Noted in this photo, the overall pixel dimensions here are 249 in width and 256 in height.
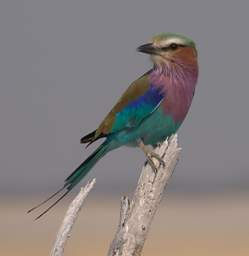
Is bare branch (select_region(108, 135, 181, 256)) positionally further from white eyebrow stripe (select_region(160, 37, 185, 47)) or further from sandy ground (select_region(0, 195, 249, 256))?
sandy ground (select_region(0, 195, 249, 256))

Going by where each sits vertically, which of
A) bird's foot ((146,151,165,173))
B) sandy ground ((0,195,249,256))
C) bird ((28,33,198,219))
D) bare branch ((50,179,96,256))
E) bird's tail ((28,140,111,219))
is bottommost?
bare branch ((50,179,96,256))

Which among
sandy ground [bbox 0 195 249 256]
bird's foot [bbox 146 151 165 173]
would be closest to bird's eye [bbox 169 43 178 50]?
bird's foot [bbox 146 151 165 173]

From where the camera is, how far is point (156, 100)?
7570 millimetres

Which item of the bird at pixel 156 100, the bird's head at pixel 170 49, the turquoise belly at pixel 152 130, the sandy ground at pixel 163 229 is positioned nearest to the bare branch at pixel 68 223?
the bird at pixel 156 100

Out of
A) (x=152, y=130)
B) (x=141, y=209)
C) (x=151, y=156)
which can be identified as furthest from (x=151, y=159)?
(x=152, y=130)

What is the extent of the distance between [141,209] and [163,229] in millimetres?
27103

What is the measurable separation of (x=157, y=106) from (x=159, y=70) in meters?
0.20

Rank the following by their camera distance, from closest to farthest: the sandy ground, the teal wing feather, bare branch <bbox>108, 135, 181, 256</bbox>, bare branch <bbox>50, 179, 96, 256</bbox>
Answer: bare branch <bbox>50, 179, 96, 256</bbox>, bare branch <bbox>108, 135, 181, 256</bbox>, the teal wing feather, the sandy ground

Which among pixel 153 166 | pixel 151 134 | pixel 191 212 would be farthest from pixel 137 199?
pixel 191 212

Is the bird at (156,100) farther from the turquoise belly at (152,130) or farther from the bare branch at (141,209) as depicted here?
the bare branch at (141,209)

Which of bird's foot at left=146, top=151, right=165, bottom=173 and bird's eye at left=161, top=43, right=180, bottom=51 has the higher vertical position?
bird's eye at left=161, top=43, right=180, bottom=51

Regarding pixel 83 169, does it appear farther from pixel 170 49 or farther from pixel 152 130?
pixel 170 49

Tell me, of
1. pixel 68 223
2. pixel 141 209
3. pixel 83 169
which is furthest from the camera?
pixel 83 169

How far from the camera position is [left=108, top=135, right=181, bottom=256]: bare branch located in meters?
6.33
